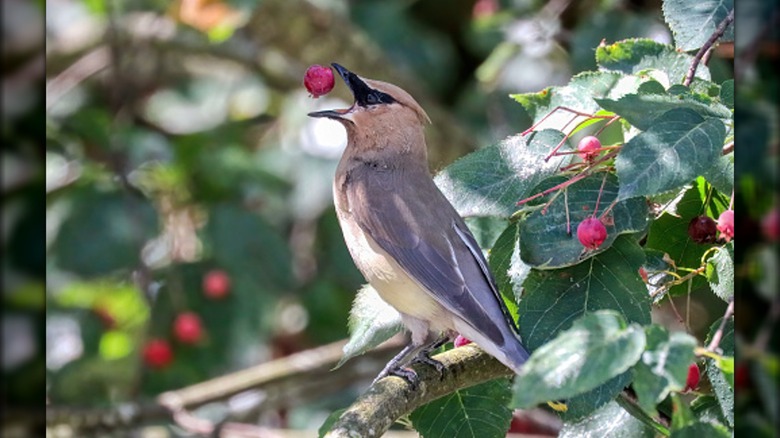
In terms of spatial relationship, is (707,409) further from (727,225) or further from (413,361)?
(413,361)

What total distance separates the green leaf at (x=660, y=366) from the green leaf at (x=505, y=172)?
642 millimetres

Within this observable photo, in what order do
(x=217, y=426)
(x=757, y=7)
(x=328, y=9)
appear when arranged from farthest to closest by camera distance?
1. (x=328, y=9)
2. (x=217, y=426)
3. (x=757, y=7)

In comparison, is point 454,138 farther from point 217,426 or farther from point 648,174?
point 648,174

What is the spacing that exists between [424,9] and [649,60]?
4113mm

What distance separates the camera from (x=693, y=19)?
196 centimetres

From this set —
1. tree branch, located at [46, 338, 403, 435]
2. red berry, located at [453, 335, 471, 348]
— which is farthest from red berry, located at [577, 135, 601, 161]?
tree branch, located at [46, 338, 403, 435]

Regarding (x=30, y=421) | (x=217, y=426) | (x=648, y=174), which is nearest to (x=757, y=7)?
(x=30, y=421)

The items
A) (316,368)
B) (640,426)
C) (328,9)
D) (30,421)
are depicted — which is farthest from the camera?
(328,9)

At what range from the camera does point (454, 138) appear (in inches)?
180

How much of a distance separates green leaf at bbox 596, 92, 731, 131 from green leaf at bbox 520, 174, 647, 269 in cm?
16

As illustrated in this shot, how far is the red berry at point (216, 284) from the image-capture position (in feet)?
14.0

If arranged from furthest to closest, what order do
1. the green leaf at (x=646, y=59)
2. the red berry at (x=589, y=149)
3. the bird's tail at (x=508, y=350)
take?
the green leaf at (x=646, y=59) < the bird's tail at (x=508, y=350) < the red berry at (x=589, y=149)

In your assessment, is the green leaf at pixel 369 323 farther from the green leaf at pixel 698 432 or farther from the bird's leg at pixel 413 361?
the green leaf at pixel 698 432

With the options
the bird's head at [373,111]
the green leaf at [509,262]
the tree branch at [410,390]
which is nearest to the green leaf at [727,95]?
the green leaf at [509,262]
